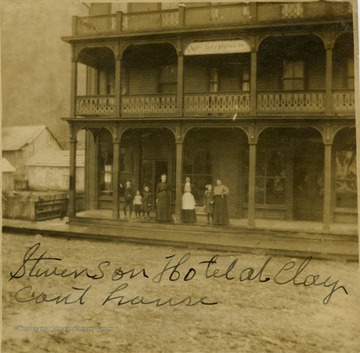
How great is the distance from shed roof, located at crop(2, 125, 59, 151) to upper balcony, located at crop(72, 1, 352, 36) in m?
2.66

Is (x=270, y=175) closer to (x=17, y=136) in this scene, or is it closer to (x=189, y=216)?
(x=189, y=216)

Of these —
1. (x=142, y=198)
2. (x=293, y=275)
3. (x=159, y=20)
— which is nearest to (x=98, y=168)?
(x=142, y=198)

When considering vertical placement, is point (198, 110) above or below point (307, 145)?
above

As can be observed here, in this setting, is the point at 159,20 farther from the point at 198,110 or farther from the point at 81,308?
the point at 81,308

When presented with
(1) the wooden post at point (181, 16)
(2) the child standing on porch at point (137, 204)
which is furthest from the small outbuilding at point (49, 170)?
(1) the wooden post at point (181, 16)

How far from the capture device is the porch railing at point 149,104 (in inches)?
416

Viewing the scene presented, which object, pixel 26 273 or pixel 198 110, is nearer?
pixel 26 273

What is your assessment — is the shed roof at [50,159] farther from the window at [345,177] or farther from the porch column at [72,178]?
the window at [345,177]

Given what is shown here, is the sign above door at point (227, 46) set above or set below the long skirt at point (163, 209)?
above

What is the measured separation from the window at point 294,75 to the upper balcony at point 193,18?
1.81 m

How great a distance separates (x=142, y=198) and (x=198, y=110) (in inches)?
112

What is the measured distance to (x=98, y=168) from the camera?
12156 mm

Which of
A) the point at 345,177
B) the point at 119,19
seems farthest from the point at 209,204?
the point at 119,19
